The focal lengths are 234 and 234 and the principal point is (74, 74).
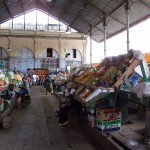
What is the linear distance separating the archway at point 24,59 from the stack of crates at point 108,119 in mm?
25023

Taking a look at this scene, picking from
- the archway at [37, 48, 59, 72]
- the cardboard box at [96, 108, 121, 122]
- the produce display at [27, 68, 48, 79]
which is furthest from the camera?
the archway at [37, 48, 59, 72]

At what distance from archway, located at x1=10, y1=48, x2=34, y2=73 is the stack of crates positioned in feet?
82.1

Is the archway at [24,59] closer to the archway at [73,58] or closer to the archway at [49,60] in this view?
the archway at [49,60]

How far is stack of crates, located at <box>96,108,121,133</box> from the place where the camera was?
4609 millimetres

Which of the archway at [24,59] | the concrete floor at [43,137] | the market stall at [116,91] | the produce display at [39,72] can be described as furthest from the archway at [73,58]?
the market stall at [116,91]

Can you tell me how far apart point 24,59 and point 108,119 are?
2532 centimetres

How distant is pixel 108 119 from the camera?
4.66 metres

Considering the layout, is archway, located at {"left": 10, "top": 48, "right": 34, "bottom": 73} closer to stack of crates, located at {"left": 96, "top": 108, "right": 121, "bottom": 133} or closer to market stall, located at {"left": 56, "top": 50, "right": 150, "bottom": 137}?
market stall, located at {"left": 56, "top": 50, "right": 150, "bottom": 137}

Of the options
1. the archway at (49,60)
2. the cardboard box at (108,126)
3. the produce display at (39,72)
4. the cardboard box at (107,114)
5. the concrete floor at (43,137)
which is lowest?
the concrete floor at (43,137)

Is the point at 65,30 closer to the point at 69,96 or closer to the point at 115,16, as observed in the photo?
the point at 115,16

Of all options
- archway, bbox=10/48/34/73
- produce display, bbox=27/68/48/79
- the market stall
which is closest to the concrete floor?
the market stall

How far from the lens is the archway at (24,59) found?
94.1 ft

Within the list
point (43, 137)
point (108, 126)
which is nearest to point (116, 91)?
point (108, 126)

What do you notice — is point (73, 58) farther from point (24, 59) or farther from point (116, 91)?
point (116, 91)
